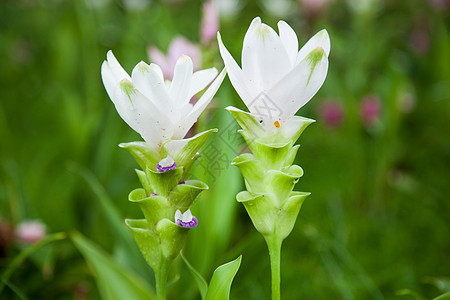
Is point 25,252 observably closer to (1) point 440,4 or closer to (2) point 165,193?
(2) point 165,193

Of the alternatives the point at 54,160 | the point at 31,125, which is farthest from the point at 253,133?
the point at 31,125

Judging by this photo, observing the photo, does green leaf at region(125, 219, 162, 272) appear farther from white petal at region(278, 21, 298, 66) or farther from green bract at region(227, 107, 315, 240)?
white petal at region(278, 21, 298, 66)

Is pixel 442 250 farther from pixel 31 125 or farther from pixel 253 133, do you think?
pixel 31 125

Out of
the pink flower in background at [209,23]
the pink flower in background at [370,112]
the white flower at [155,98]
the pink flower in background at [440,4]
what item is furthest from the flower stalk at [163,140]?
the pink flower in background at [440,4]

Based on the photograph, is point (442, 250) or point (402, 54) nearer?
point (442, 250)

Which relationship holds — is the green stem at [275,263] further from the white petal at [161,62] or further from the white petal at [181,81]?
the white petal at [161,62]

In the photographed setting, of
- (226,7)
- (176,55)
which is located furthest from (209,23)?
(226,7)

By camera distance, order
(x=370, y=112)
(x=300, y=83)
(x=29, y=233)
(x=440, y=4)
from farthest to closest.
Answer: (x=440, y=4) < (x=370, y=112) < (x=29, y=233) < (x=300, y=83)
